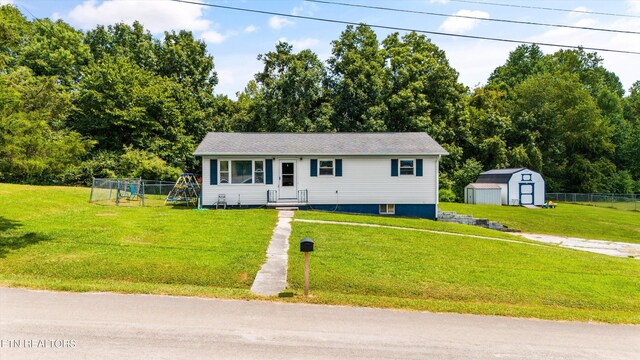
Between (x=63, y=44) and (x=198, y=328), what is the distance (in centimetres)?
4398

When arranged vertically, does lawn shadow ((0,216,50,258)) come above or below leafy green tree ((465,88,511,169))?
Result: below

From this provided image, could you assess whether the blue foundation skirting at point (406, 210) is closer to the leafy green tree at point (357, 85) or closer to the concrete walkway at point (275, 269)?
the concrete walkway at point (275, 269)

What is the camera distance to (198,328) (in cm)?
579

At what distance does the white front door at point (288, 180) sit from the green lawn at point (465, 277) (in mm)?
6524

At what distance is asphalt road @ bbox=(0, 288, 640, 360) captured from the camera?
5055mm

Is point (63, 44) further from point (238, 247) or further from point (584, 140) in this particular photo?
point (584, 140)

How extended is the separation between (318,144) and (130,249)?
1290cm

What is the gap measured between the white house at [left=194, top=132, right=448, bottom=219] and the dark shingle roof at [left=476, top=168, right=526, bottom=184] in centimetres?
1490

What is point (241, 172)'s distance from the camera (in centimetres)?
1998

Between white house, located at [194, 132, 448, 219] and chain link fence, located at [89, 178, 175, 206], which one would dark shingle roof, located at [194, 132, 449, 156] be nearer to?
white house, located at [194, 132, 448, 219]

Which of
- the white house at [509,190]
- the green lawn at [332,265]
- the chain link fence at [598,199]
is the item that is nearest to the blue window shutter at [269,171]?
the green lawn at [332,265]

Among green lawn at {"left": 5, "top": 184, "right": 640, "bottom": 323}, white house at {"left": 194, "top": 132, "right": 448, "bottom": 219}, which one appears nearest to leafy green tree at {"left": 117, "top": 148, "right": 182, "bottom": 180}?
white house at {"left": 194, "top": 132, "right": 448, "bottom": 219}

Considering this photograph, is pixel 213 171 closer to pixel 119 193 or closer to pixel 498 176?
pixel 119 193

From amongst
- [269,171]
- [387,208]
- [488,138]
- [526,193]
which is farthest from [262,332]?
[488,138]
